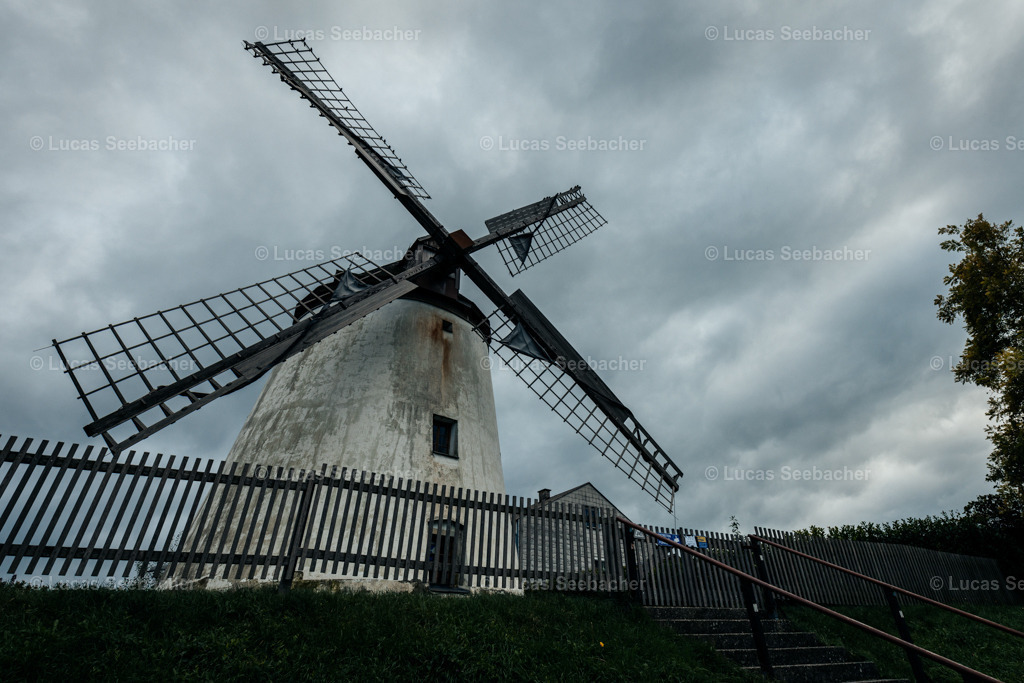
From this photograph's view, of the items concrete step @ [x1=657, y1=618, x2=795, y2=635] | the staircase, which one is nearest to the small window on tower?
the staircase

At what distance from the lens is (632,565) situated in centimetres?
768

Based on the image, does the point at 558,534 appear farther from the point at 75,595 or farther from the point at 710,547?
the point at 75,595

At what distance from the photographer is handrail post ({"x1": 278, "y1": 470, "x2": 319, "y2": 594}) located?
→ 5984 mm

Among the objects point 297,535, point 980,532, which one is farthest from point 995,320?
point 297,535

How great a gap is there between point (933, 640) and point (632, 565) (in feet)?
19.8

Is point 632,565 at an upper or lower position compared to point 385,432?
lower

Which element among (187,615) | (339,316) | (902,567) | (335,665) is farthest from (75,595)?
(902,567)

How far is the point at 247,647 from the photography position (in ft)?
14.2

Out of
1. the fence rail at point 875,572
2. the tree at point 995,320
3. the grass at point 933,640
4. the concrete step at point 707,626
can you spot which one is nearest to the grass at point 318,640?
the concrete step at point 707,626

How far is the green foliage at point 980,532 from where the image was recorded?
15.9 m

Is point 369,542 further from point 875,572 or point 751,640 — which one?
point 875,572

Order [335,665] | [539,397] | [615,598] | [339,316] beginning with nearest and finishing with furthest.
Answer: [335,665], [615,598], [339,316], [539,397]

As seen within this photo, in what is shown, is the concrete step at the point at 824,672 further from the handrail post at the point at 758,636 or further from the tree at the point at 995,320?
the tree at the point at 995,320

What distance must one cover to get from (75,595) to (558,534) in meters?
5.87
